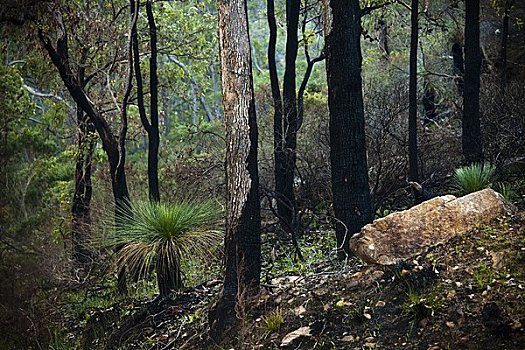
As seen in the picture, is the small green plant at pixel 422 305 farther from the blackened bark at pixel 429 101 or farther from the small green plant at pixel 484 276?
the blackened bark at pixel 429 101

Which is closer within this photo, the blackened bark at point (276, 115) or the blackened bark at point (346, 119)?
the blackened bark at point (346, 119)

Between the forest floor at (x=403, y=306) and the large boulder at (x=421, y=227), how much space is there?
0.12 m

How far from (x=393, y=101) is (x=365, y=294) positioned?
779 centimetres

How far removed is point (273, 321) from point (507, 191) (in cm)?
396

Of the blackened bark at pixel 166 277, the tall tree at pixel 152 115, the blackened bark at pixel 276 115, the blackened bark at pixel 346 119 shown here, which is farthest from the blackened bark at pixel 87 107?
the blackened bark at pixel 346 119

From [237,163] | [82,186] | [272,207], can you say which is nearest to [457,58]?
[272,207]

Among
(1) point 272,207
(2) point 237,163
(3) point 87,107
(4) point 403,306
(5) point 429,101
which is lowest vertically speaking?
(4) point 403,306

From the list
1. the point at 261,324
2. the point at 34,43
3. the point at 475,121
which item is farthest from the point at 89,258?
the point at 475,121

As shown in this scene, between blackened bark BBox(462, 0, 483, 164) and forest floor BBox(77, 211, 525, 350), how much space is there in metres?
4.10

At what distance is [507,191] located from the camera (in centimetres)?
839

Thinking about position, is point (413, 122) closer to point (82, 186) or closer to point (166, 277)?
point (166, 277)

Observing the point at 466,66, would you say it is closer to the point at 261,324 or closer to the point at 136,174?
the point at 261,324

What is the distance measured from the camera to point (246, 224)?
667 centimetres

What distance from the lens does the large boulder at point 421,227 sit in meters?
6.33
